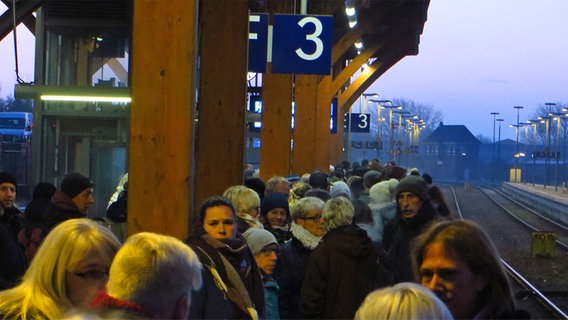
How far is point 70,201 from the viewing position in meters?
7.03

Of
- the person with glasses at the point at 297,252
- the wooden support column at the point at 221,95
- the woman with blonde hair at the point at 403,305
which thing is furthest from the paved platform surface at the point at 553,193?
the woman with blonde hair at the point at 403,305

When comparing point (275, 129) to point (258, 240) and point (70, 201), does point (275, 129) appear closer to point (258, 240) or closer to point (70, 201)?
point (70, 201)

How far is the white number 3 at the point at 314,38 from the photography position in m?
13.2

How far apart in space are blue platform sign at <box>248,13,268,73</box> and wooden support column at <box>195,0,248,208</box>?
3.52 metres

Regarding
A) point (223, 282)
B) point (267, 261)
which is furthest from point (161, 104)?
point (223, 282)

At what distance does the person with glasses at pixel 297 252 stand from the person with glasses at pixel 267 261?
45cm

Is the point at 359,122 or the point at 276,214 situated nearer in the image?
the point at 276,214

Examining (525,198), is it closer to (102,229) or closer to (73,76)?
(73,76)

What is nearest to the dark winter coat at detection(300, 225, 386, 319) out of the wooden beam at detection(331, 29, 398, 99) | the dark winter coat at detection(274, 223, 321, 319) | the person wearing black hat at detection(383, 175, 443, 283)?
the dark winter coat at detection(274, 223, 321, 319)

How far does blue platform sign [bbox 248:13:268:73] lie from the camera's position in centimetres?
1283

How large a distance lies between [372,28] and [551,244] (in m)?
8.32

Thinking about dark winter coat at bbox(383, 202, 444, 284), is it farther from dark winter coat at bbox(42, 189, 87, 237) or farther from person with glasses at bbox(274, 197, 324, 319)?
dark winter coat at bbox(42, 189, 87, 237)

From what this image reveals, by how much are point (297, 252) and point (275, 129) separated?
9016mm

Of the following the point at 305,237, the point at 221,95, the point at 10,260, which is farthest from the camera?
the point at 221,95
